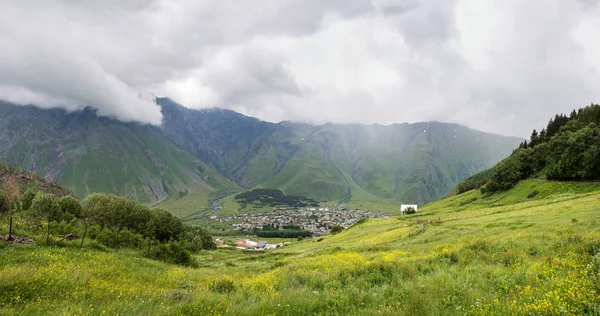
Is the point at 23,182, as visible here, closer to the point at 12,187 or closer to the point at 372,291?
the point at 12,187

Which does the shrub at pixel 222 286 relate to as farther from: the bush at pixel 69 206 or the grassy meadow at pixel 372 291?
the bush at pixel 69 206

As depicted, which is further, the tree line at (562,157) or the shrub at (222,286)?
the tree line at (562,157)

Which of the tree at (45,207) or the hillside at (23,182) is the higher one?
the hillside at (23,182)

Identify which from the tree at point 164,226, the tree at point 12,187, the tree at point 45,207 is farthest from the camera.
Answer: the tree at point 12,187

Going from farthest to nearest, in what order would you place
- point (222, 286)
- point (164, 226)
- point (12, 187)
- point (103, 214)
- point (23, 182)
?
1. point (23, 182)
2. point (12, 187)
3. point (164, 226)
4. point (103, 214)
5. point (222, 286)

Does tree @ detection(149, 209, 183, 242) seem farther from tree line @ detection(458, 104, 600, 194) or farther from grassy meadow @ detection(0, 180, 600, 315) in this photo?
tree line @ detection(458, 104, 600, 194)

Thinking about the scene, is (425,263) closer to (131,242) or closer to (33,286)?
(33,286)

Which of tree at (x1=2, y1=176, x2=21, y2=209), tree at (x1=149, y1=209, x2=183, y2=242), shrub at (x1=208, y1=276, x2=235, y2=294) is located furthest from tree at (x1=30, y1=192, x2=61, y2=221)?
shrub at (x1=208, y1=276, x2=235, y2=294)

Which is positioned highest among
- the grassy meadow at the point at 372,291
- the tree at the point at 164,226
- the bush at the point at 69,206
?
the bush at the point at 69,206

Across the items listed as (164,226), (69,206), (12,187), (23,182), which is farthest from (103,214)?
(23,182)

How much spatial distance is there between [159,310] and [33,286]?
17.8 ft

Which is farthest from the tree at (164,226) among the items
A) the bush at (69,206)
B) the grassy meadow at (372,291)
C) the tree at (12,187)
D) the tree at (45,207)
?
the grassy meadow at (372,291)

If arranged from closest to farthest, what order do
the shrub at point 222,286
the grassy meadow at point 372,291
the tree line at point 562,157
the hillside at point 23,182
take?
1. the grassy meadow at point 372,291
2. the shrub at point 222,286
3. the tree line at point 562,157
4. the hillside at point 23,182

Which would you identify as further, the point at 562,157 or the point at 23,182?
the point at 23,182
